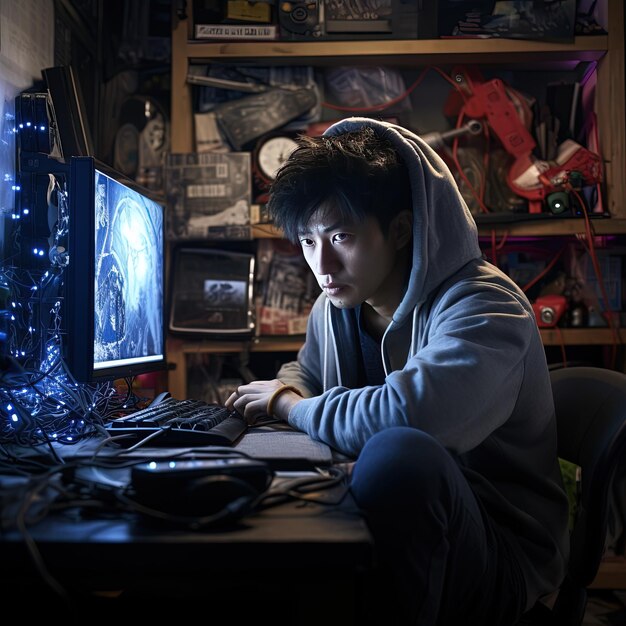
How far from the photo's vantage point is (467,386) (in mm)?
976

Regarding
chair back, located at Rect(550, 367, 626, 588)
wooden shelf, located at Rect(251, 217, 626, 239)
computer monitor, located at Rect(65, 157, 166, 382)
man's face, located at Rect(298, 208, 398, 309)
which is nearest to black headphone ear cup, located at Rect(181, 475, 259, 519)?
computer monitor, located at Rect(65, 157, 166, 382)

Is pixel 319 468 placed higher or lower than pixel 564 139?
lower

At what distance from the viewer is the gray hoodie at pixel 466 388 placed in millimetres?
968

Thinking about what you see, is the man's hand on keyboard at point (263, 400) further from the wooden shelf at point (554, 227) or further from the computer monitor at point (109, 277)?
the wooden shelf at point (554, 227)

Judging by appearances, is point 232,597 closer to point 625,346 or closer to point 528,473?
point 528,473

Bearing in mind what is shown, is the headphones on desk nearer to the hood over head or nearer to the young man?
the young man

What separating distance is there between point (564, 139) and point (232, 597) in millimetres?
2054

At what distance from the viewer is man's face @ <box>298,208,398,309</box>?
1.26 metres

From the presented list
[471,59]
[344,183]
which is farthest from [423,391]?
[471,59]

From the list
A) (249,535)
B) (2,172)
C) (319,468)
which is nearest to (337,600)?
(249,535)

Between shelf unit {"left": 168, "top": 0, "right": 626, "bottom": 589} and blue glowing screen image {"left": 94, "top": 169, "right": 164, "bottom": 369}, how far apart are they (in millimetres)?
672

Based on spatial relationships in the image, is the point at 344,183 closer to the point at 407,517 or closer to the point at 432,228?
the point at 432,228

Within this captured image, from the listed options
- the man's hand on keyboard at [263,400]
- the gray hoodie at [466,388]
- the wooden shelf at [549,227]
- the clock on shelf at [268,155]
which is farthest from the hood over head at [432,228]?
the clock on shelf at [268,155]

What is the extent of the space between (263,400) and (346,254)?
0.31m
